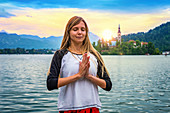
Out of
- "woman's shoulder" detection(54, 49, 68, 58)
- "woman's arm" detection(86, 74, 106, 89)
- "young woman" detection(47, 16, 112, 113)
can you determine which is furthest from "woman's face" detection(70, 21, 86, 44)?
"woman's arm" detection(86, 74, 106, 89)

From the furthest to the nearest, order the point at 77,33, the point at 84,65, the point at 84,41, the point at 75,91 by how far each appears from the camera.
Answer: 1. the point at 84,41
2. the point at 77,33
3. the point at 75,91
4. the point at 84,65

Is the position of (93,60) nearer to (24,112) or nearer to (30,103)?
(24,112)

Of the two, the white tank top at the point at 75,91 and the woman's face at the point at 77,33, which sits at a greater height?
the woman's face at the point at 77,33

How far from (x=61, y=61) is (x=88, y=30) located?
1.97 ft

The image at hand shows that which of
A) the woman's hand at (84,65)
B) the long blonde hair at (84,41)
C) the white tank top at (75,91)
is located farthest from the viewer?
the long blonde hair at (84,41)

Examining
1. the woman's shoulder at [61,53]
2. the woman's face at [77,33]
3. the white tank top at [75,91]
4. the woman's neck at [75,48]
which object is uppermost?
the woman's face at [77,33]

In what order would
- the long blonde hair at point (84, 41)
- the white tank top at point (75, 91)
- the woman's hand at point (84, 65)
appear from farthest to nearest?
the long blonde hair at point (84, 41) < the white tank top at point (75, 91) < the woman's hand at point (84, 65)

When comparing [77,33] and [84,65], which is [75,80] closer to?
[84,65]

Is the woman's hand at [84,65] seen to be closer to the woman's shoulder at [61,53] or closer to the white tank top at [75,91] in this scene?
the white tank top at [75,91]

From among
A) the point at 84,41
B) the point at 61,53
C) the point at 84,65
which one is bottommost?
the point at 84,65

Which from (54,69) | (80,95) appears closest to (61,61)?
(54,69)

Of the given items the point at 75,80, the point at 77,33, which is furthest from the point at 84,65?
the point at 77,33

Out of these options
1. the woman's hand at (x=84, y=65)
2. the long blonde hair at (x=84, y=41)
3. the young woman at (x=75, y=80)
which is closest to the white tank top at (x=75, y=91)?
the young woman at (x=75, y=80)

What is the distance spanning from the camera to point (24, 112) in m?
9.20
